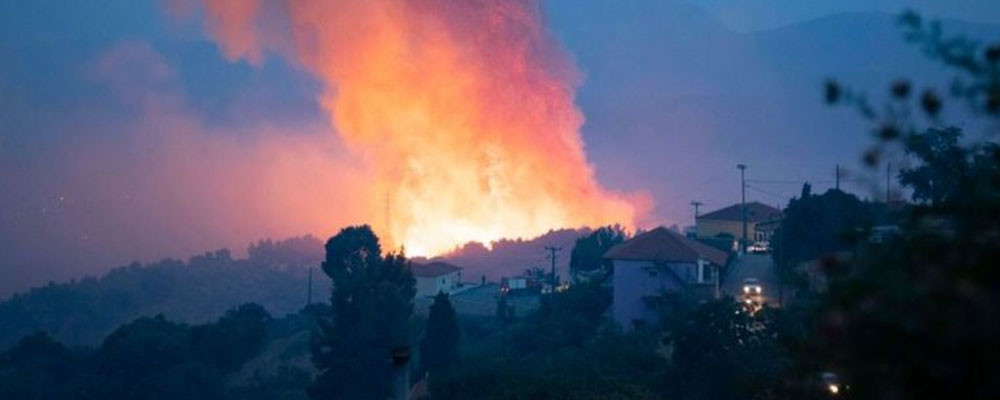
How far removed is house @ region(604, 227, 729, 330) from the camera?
33.1 meters

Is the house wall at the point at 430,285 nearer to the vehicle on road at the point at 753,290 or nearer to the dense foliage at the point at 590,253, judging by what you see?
the dense foliage at the point at 590,253

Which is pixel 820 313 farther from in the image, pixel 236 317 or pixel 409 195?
pixel 409 195

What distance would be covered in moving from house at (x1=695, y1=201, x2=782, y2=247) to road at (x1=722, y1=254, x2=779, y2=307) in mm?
6228

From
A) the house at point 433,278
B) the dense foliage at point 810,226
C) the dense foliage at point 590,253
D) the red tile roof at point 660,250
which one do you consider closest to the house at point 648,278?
the red tile roof at point 660,250

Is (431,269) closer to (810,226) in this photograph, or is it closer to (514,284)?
(514,284)

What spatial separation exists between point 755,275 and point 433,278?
53.9 ft

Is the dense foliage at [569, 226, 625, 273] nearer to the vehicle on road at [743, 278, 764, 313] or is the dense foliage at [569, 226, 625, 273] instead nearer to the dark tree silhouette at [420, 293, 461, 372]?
the vehicle on road at [743, 278, 764, 313]

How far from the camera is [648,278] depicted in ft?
110

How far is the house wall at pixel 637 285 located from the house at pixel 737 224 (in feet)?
48.5

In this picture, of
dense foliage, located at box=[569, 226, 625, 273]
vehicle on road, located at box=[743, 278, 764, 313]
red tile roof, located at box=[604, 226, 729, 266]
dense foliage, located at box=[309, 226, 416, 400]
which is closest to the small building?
dense foliage, located at box=[569, 226, 625, 273]

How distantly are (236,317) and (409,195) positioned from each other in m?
23.2

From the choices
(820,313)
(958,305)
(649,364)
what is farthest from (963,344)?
(649,364)

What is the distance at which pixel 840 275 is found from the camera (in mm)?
4707

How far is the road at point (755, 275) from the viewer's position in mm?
33094
